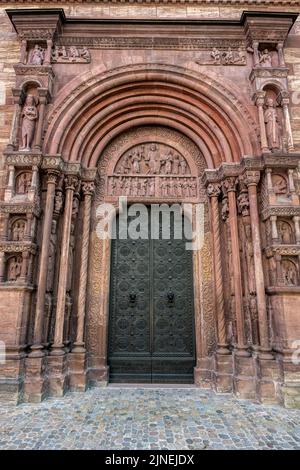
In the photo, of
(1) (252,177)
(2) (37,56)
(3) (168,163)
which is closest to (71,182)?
(3) (168,163)

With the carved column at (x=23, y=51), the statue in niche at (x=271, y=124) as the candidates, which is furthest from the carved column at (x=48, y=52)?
the statue in niche at (x=271, y=124)

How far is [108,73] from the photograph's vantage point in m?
6.03

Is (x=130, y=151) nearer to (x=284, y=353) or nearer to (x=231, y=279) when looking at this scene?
(x=231, y=279)

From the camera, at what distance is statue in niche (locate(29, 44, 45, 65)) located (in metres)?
5.88

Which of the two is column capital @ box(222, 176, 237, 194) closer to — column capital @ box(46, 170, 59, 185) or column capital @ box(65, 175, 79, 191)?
column capital @ box(65, 175, 79, 191)

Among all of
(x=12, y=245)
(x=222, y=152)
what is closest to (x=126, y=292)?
(x=12, y=245)

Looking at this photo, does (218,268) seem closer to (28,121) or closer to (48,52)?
(28,121)

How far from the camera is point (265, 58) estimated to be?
5996mm

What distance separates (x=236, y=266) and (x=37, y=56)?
19.2ft

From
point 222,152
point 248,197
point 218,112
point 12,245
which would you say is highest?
point 218,112

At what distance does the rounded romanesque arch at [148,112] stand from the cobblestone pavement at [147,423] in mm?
4394

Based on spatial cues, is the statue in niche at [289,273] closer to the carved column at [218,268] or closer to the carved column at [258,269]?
the carved column at [258,269]

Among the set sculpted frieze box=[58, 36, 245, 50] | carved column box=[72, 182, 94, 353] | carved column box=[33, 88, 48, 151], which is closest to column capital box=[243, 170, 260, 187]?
sculpted frieze box=[58, 36, 245, 50]
